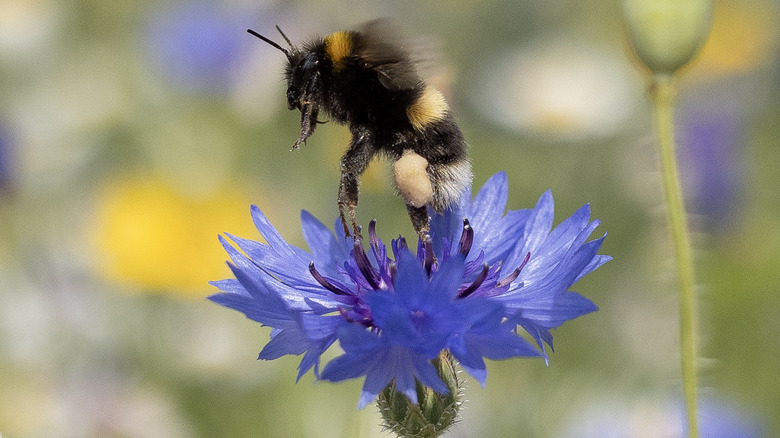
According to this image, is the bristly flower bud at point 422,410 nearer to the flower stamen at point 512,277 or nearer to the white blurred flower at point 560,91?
the flower stamen at point 512,277

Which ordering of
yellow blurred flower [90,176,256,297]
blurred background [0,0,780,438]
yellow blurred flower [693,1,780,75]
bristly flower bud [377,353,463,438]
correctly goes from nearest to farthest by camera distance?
bristly flower bud [377,353,463,438]
blurred background [0,0,780,438]
yellow blurred flower [90,176,256,297]
yellow blurred flower [693,1,780,75]

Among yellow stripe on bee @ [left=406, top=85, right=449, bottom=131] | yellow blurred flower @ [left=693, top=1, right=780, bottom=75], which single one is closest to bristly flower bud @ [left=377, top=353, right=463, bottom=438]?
yellow stripe on bee @ [left=406, top=85, right=449, bottom=131]

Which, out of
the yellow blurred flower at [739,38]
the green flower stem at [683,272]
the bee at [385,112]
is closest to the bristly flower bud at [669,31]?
the green flower stem at [683,272]

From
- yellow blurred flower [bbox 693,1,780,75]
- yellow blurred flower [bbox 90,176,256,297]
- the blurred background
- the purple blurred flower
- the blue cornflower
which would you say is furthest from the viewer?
yellow blurred flower [bbox 693,1,780,75]

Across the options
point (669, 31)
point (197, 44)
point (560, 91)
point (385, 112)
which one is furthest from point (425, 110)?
point (560, 91)

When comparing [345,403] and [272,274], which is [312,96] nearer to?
[272,274]

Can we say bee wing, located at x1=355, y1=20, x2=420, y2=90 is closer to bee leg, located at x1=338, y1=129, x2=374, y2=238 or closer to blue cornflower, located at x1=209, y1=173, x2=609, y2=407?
bee leg, located at x1=338, y1=129, x2=374, y2=238

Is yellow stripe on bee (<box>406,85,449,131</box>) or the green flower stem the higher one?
yellow stripe on bee (<box>406,85,449,131</box>)
